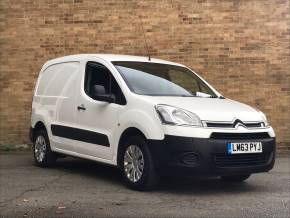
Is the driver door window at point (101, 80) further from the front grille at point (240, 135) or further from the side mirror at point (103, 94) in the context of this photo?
the front grille at point (240, 135)

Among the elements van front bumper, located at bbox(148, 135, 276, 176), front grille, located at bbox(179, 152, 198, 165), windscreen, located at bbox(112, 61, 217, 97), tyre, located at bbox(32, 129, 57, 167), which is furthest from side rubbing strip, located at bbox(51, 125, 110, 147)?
front grille, located at bbox(179, 152, 198, 165)

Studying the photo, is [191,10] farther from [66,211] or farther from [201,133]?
[66,211]

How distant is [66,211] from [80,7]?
21.4ft

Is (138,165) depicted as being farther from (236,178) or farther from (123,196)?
(236,178)

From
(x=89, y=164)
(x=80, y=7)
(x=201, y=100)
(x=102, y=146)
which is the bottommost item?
(x=89, y=164)

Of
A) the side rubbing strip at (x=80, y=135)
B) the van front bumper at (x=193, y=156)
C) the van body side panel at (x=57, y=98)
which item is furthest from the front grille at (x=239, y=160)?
the van body side panel at (x=57, y=98)

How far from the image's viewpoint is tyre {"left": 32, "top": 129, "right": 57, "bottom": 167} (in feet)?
29.3

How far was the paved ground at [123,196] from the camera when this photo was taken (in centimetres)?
579

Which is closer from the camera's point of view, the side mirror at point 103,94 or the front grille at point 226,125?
the front grille at point 226,125

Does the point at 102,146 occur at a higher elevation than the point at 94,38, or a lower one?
lower

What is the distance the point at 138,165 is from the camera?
22.5ft

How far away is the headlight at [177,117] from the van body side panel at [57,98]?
197 centimetres

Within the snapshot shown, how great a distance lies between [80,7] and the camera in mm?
11461

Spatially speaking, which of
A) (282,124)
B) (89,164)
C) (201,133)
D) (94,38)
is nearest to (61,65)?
(89,164)
